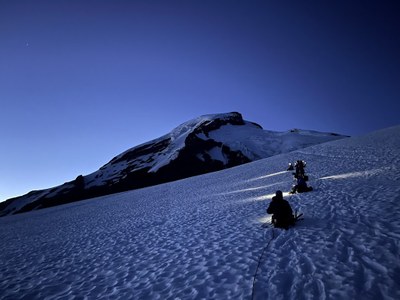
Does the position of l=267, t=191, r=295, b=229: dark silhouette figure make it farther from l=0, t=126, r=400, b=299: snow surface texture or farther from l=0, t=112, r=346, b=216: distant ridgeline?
l=0, t=112, r=346, b=216: distant ridgeline

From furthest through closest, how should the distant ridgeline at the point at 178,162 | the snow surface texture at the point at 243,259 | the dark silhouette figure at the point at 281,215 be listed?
the distant ridgeline at the point at 178,162 → the dark silhouette figure at the point at 281,215 → the snow surface texture at the point at 243,259

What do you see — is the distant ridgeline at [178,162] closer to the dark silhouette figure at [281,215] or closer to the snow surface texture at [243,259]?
the snow surface texture at [243,259]

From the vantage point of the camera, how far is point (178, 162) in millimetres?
75250

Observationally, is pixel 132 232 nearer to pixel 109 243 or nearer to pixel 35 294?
pixel 109 243

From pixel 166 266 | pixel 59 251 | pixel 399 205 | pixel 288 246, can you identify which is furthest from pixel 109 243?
pixel 399 205

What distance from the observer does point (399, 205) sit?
9.16 m

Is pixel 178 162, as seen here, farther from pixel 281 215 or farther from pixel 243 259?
pixel 243 259

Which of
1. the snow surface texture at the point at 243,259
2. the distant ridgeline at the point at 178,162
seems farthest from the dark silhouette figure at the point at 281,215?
the distant ridgeline at the point at 178,162

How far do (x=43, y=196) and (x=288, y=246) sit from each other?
301ft

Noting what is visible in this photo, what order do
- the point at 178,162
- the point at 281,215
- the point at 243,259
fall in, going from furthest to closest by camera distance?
the point at 178,162
the point at 281,215
the point at 243,259

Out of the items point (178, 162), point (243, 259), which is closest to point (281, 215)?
point (243, 259)

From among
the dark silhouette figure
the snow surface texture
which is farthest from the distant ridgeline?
the dark silhouette figure

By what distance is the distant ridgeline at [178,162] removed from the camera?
7306cm

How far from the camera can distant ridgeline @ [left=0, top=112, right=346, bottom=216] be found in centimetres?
7306
